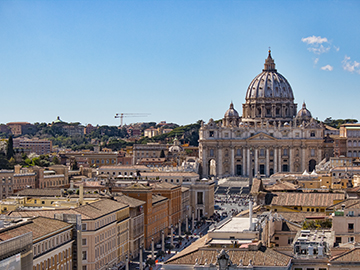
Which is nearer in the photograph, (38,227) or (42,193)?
(38,227)

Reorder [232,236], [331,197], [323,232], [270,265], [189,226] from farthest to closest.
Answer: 1. [189,226]
2. [331,197]
3. [323,232]
4. [232,236]
5. [270,265]

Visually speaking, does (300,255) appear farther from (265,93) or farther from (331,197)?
(265,93)

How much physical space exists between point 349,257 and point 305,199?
2236 centimetres

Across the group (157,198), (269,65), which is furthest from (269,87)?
(157,198)

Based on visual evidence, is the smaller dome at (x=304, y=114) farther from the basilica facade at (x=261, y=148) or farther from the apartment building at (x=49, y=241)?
the apartment building at (x=49, y=241)

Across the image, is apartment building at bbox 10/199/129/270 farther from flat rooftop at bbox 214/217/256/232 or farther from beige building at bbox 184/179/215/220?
beige building at bbox 184/179/215/220

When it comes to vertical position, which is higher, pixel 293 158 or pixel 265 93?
pixel 265 93

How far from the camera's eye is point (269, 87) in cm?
16512

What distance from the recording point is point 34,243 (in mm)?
36250

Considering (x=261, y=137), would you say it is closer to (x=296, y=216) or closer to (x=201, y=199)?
(x=201, y=199)

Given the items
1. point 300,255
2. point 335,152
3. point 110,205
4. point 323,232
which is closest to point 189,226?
point 110,205

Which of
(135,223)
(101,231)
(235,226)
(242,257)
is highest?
(235,226)

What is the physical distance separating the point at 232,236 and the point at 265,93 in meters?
133

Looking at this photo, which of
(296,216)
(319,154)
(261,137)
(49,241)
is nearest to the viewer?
(49,241)
